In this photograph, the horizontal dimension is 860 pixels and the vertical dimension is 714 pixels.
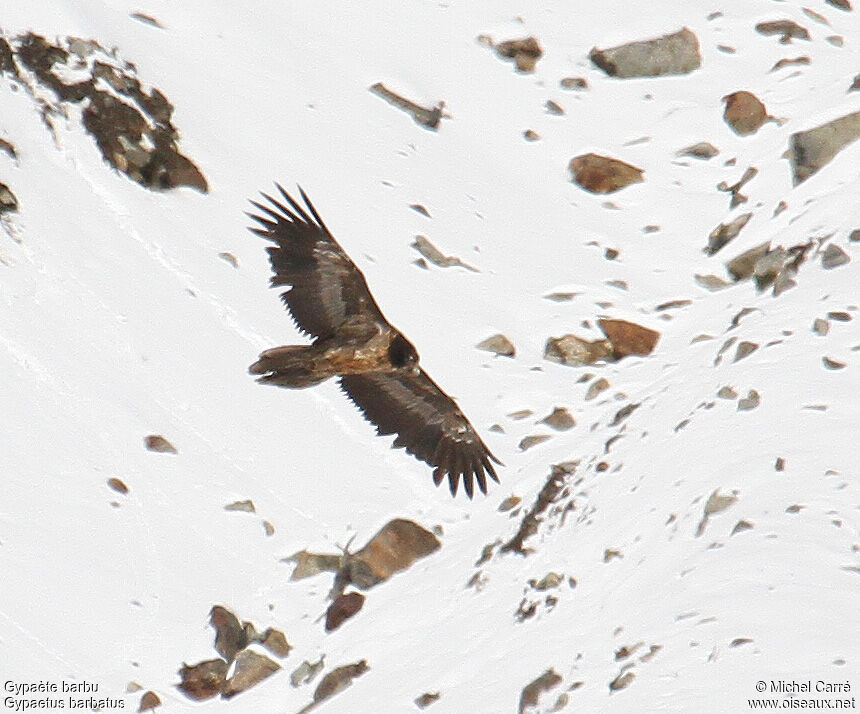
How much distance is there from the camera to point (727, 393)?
16.4m

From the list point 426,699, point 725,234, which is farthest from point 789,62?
point 426,699

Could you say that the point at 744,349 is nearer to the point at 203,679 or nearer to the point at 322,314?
the point at 203,679

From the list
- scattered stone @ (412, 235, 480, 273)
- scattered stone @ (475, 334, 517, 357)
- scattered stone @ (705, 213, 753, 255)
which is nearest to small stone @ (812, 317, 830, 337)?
scattered stone @ (475, 334, 517, 357)

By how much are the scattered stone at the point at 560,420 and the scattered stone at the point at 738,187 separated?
6402 mm

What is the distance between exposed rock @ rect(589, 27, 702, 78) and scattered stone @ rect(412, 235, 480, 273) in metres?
7.37

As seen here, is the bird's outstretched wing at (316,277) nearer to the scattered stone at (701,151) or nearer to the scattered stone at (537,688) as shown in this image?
the scattered stone at (537,688)

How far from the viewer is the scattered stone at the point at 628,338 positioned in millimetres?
20938

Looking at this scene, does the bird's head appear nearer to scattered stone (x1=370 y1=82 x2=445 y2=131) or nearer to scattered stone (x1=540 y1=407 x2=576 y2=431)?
scattered stone (x1=540 y1=407 x2=576 y2=431)

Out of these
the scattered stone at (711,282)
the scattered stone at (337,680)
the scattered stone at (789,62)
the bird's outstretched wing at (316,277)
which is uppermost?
the bird's outstretched wing at (316,277)

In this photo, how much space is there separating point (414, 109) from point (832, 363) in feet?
38.4

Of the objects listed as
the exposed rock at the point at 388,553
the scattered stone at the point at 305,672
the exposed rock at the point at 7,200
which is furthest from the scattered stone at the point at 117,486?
the exposed rock at the point at 7,200

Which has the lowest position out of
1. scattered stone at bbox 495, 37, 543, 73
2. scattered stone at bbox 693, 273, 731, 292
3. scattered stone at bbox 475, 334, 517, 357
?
scattered stone at bbox 693, 273, 731, 292

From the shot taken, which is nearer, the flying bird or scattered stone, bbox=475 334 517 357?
the flying bird

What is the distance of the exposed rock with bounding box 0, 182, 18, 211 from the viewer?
64.8ft
